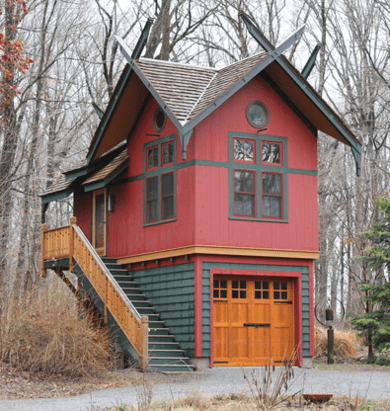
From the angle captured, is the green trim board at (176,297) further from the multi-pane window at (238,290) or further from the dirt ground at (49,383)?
the dirt ground at (49,383)

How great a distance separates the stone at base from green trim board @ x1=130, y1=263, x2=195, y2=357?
0.19 meters

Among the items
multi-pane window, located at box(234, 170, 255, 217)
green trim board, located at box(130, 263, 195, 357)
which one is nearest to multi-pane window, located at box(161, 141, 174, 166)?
multi-pane window, located at box(234, 170, 255, 217)

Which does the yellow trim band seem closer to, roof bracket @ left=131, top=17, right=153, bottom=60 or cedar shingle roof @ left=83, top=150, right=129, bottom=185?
cedar shingle roof @ left=83, top=150, right=129, bottom=185

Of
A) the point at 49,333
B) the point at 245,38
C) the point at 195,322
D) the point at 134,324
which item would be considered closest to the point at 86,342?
the point at 49,333

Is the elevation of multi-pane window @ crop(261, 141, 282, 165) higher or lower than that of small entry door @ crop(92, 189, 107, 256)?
higher

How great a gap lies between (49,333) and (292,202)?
856 cm

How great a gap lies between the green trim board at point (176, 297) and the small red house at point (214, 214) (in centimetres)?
4

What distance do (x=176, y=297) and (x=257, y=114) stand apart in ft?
18.9

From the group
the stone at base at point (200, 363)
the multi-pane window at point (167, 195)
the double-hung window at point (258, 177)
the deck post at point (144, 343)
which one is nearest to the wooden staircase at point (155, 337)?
the stone at base at point (200, 363)

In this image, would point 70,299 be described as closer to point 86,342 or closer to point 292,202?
point 86,342

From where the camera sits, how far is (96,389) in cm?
1886

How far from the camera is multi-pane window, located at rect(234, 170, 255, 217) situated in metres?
24.7

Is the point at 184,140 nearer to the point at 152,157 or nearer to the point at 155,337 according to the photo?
the point at 152,157

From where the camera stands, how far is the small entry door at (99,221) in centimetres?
2845
